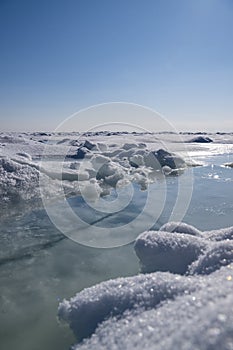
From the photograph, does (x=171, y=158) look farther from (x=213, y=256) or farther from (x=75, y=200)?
(x=213, y=256)

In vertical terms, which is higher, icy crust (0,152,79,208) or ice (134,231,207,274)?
icy crust (0,152,79,208)

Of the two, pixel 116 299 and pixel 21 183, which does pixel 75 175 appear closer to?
pixel 21 183

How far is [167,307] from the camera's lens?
1.25 m

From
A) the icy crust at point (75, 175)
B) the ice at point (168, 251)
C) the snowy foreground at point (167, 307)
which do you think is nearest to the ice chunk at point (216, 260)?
the snowy foreground at point (167, 307)

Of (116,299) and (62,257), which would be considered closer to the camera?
(116,299)

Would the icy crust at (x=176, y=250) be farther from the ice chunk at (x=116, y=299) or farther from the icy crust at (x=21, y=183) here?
the icy crust at (x=21, y=183)

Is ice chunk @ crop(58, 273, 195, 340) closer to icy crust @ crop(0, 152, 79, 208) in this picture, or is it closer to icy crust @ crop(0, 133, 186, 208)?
icy crust @ crop(0, 152, 79, 208)

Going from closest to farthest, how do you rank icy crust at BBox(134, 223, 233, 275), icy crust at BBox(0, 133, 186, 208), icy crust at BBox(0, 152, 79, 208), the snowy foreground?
the snowy foreground → icy crust at BBox(134, 223, 233, 275) → icy crust at BBox(0, 152, 79, 208) → icy crust at BBox(0, 133, 186, 208)

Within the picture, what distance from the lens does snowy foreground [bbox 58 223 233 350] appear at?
94 centimetres

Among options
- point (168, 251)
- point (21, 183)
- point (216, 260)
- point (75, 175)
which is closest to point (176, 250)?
point (168, 251)

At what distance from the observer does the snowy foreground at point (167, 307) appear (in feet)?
3.09

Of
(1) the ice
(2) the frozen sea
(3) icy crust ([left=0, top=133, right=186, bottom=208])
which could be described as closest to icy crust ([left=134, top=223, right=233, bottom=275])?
(1) the ice

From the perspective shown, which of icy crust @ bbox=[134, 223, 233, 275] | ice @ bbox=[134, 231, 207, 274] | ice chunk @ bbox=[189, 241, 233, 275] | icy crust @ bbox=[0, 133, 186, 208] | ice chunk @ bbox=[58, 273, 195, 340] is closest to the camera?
ice chunk @ bbox=[58, 273, 195, 340]

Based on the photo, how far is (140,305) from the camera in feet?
4.47
